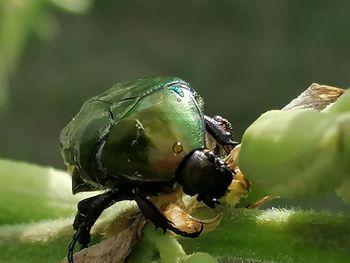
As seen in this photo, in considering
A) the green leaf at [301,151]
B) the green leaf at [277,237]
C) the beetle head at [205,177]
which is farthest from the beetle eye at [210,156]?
the green leaf at [301,151]

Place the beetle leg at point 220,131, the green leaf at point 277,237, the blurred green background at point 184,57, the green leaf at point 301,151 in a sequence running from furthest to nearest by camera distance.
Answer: the blurred green background at point 184,57 → the beetle leg at point 220,131 → the green leaf at point 277,237 → the green leaf at point 301,151

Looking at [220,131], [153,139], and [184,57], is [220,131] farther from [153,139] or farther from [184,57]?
[184,57]

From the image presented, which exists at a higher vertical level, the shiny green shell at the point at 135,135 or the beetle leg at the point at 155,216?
the shiny green shell at the point at 135,135

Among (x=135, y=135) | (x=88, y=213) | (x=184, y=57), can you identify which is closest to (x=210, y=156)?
(x=135, y=135)

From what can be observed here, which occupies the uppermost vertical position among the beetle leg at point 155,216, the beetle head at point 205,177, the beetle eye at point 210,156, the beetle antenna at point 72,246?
the beetle eye at point 210,156

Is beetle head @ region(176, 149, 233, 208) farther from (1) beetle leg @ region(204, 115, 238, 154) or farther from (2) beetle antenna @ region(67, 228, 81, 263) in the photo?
(2) beetle antenna @ region(67, 228, 81, 263)

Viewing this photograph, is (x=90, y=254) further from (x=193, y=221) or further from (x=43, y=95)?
(x=43, y=95)

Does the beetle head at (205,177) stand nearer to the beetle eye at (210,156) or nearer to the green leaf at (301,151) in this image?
the beetle eye at (210,156)
